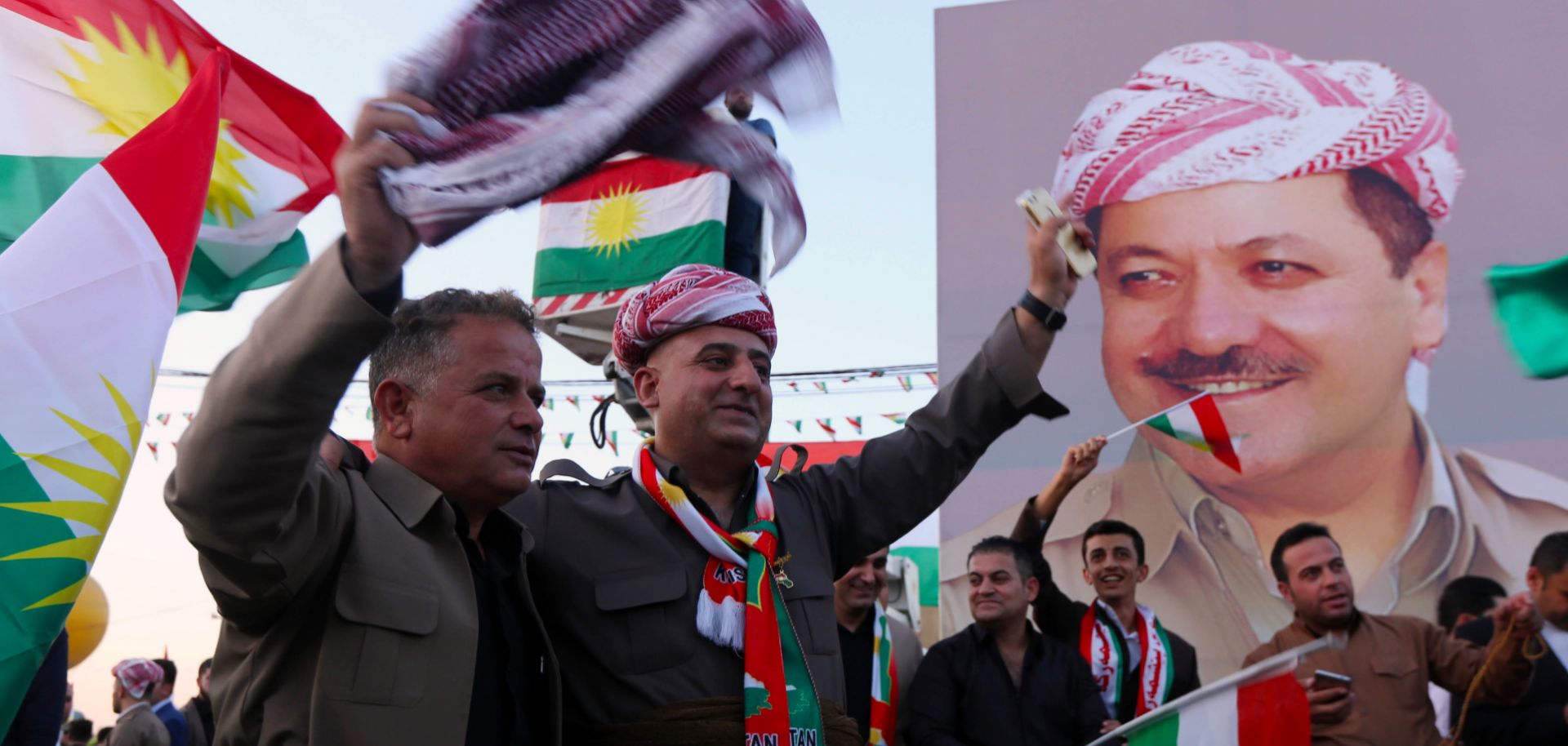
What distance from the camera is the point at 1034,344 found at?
274 centimetres

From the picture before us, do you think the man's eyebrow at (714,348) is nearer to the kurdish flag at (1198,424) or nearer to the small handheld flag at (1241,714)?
the small handheld flag at (1241,714)

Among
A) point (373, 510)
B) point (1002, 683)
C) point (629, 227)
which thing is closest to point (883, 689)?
point (1002, 683)

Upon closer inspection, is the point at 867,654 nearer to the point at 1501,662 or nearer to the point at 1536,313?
the point at 1501,662

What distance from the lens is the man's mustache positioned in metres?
6.70

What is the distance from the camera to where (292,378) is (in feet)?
5.36

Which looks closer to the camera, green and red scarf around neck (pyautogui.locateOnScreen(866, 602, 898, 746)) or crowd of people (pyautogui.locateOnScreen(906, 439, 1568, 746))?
crowd of people (pyautogui.locateOnScreen(906, 439, 1568, 746))

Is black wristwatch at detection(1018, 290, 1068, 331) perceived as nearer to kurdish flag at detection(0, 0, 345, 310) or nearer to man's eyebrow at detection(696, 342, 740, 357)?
man's eyebrow at detection(696, 342, 740, 357)

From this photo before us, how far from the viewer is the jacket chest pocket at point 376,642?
6.44ft

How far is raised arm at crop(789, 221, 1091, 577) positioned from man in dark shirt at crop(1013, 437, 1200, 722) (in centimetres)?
198

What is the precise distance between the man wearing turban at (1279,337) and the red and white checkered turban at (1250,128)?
0.03 ft

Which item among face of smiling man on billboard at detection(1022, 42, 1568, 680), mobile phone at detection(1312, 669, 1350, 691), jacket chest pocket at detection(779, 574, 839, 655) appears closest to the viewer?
jacket chest pocket at detection(779, 574, 839, 655)

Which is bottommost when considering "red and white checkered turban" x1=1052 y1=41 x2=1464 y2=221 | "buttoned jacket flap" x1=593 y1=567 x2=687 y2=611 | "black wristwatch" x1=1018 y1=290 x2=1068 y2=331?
"buttoned jacket flap" x1=593 y1=567 x2=687 y2=611

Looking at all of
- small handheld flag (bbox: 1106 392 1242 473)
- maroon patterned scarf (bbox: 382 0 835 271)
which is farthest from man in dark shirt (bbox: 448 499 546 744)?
small handheld flag (bbox: 1106 392 1242 473)

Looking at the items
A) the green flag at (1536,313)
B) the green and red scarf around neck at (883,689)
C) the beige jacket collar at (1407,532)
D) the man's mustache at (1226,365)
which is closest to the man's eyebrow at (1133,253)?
the man's mustache at (1226,365)
